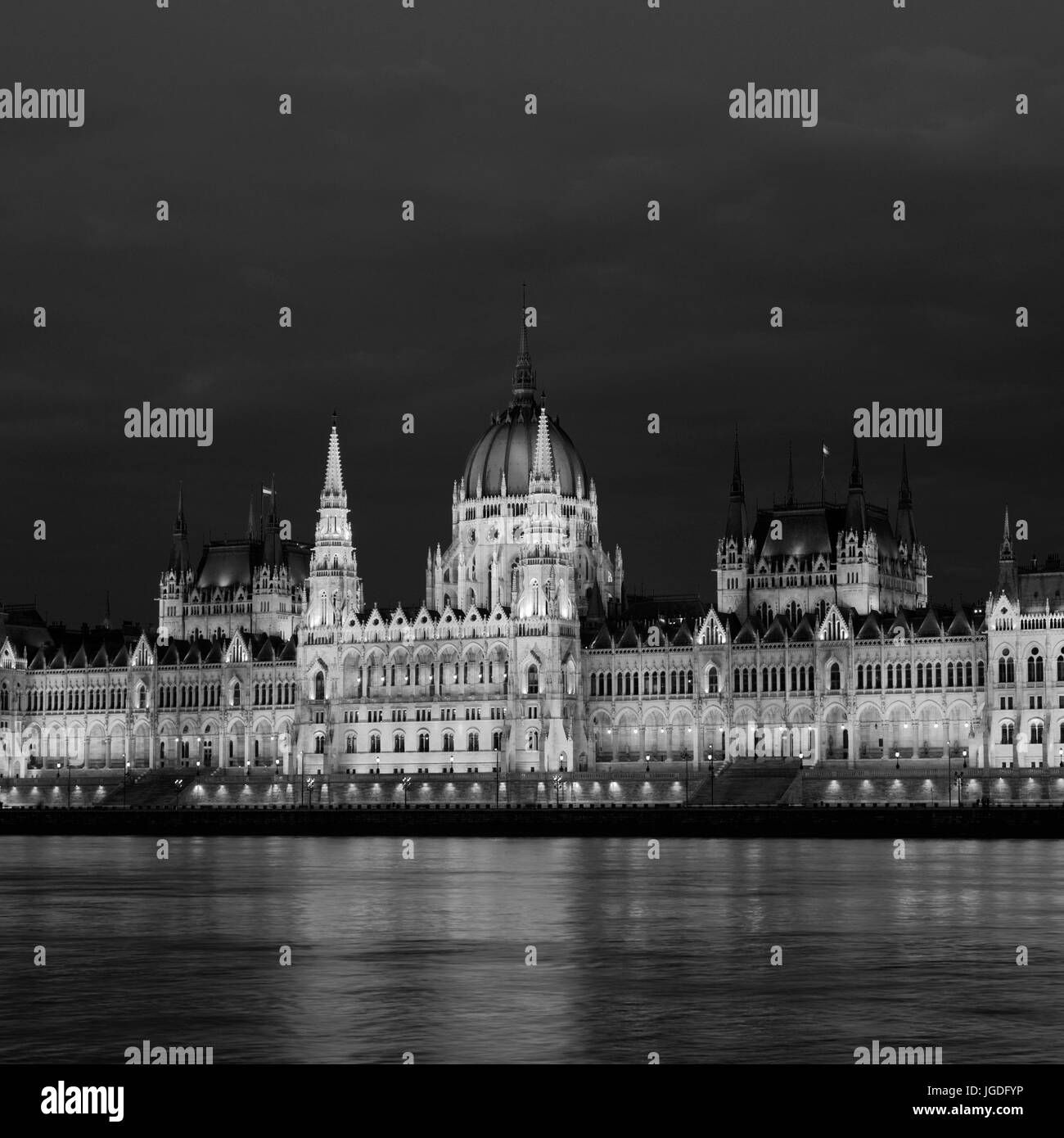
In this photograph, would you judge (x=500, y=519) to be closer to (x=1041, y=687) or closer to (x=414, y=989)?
(x=1041, y=687)

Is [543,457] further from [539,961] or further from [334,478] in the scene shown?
[539,961]

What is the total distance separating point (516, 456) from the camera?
→ 163 m

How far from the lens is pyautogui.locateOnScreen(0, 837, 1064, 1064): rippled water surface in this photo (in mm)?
39062

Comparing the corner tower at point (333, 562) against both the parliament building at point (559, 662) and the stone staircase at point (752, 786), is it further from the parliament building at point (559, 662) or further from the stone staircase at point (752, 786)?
the stone staircase at point (752, 786)

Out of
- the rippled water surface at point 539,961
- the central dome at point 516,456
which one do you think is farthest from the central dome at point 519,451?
the rippled water surface at point 539,961

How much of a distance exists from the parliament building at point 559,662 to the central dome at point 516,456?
176mm

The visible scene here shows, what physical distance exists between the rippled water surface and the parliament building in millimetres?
49667

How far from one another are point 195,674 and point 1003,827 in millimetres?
71543

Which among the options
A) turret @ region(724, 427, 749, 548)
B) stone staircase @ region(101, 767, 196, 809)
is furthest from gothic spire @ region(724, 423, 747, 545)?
stone staircase @ region(101, 767, 196, 809)

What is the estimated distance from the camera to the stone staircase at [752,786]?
129125mm

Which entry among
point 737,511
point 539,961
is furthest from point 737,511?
point 539,961

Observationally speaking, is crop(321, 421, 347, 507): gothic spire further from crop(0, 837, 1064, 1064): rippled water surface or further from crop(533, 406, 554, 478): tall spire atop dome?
crop(0, 837, 1064, 1064): rippled water surface

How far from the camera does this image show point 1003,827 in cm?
11119
